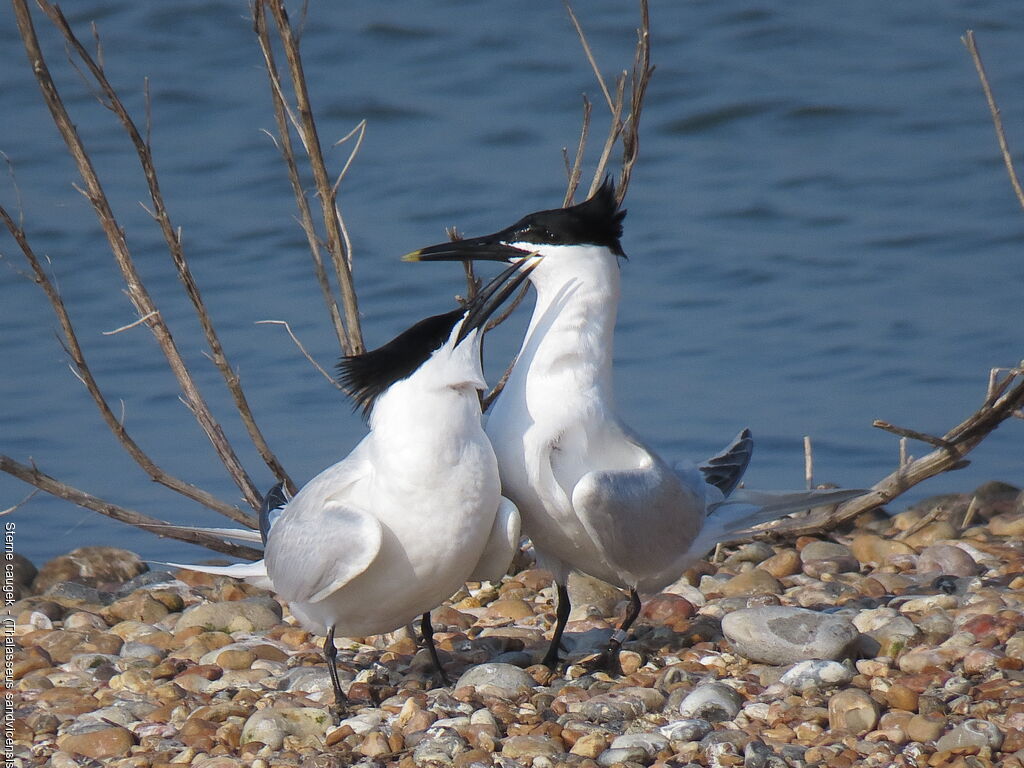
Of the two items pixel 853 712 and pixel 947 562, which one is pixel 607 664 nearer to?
pixel 853 712

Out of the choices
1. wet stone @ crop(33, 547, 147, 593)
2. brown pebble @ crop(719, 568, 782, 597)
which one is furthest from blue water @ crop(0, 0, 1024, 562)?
brown pebble @ crop(719, 568, 782, 597)

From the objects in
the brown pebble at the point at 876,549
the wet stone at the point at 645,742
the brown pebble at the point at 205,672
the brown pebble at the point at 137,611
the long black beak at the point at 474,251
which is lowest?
the brown pebble at the point at 876,549

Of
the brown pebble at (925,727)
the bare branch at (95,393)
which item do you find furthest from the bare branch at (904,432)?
the bare branch at (95,393)

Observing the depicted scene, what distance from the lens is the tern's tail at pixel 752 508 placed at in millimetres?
4035

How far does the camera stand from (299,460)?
6445 mm

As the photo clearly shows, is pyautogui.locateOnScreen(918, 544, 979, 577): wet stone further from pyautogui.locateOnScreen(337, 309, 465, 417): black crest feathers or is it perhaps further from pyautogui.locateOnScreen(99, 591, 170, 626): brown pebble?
pyautogui.locateOnScreen(99, 591, 170, 626): brown pebble

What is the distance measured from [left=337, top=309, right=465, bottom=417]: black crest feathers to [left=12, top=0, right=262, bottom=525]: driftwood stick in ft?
3.94

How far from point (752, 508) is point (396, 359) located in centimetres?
121

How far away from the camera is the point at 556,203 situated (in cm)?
902

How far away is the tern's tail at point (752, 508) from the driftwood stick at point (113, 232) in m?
1.59

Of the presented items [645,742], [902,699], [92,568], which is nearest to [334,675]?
[645,742]

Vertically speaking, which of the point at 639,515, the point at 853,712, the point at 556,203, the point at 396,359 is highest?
the point at 396,359

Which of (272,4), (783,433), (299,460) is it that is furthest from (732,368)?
(272,4)

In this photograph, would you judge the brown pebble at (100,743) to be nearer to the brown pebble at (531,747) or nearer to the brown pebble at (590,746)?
Answer: the brown pebble at (531,747)
